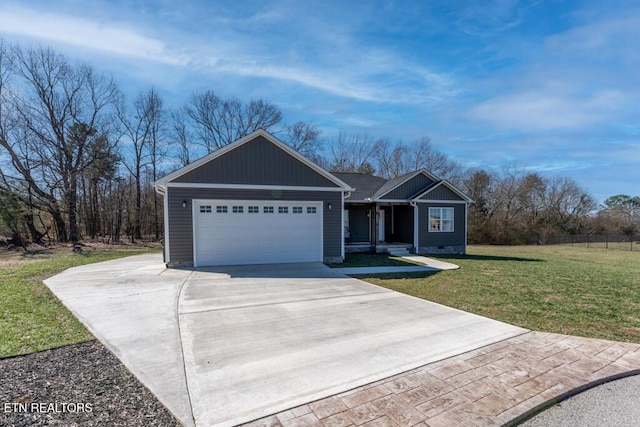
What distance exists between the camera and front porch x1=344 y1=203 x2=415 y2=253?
15.2 m

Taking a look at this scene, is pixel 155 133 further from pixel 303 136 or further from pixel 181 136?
pixel 303 136

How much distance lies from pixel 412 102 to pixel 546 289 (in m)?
17.2

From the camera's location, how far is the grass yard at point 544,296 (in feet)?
16.2

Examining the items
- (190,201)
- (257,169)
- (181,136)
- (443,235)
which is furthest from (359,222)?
(181,136)

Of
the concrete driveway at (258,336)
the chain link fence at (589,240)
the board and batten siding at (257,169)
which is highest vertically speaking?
the board and batten siding at (257,169)

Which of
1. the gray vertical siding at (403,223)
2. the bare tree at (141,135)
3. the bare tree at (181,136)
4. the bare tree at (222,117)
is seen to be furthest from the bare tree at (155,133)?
the gray vertical siding at (403,223)

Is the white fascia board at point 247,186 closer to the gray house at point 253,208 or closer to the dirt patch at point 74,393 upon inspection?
the gray house at point 253,208

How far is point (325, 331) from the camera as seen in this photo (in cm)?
448

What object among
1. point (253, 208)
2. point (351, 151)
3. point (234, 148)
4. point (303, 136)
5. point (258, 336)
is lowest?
point (258, 336)

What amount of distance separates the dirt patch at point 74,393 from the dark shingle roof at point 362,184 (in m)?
13.0

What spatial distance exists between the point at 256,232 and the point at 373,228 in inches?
272

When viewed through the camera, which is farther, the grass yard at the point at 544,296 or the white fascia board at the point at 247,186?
the white fascia board at the point at 247,186

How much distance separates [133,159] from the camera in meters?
25.1

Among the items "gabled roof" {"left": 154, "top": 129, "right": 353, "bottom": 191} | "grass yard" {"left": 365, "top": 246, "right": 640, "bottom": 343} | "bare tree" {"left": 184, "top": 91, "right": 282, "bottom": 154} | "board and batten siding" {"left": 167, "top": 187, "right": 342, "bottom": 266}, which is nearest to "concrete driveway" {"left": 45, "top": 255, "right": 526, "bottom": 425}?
"grass yard" {"left": 365, "top": 246, "right": 640, "bottom": 343}
